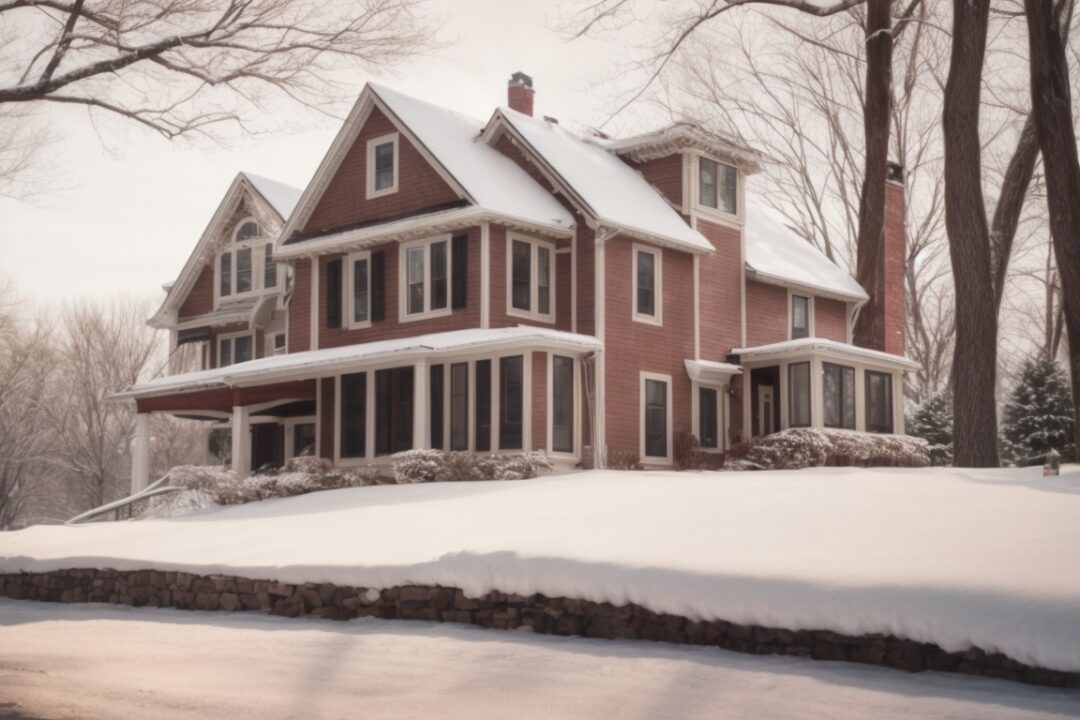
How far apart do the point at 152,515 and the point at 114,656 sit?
51.1 ft

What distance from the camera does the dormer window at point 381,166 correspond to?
91.8ft

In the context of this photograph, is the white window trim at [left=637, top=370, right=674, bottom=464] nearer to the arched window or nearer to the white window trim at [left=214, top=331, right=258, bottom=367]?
the white window trim at [left=214, top=331, right=258, bottom=367]

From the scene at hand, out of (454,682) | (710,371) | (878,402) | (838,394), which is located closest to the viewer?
(454,682)

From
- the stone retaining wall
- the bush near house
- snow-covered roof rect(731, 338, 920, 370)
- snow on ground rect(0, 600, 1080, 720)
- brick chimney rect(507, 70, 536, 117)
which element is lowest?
snow on ground rect(0, 600, 1080, 720)

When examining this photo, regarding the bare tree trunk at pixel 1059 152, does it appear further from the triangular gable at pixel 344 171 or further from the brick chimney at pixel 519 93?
the brick chimney at pixel 519 93

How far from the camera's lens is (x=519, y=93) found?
105 feet

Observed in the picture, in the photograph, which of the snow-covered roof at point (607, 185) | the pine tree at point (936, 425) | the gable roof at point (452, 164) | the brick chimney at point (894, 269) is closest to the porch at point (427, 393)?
the gable roof at point (452, 164)

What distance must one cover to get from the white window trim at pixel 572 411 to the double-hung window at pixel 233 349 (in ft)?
43.5

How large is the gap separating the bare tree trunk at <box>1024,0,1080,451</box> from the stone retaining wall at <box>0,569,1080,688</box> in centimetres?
1159

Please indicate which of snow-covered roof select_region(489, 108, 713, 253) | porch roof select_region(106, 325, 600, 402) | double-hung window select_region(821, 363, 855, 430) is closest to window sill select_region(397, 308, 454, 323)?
porch roof select_region(106, 325, 600, 402)

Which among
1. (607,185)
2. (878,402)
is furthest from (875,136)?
(607,185)

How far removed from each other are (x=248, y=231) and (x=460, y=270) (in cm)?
1198

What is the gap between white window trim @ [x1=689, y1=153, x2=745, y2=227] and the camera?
1170 inches

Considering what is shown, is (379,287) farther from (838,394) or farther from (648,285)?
(838,394)
